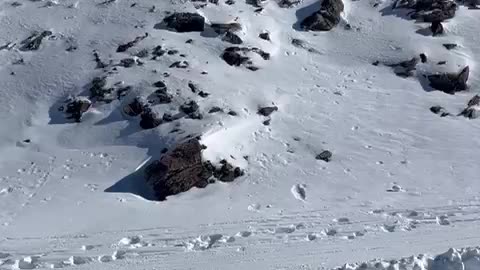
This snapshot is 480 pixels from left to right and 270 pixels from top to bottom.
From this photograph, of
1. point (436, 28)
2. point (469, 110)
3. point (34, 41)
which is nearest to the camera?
point (469, 110)

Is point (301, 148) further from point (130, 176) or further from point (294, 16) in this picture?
point (294, 16)

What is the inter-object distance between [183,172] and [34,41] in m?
6.34

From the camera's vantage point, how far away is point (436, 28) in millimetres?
19062

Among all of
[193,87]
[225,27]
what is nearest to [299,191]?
[193,87]

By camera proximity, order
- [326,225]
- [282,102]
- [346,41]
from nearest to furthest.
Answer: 1. [326,225]
2. [282,102]
3. [346,41]

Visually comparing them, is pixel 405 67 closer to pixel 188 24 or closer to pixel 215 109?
pixel 215 109

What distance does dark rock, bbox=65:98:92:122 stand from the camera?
52.1 feet

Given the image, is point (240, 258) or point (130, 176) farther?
point (130, 176)

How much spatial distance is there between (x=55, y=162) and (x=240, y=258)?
197 inches

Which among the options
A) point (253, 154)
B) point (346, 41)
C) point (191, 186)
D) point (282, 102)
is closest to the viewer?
point (191, 186)

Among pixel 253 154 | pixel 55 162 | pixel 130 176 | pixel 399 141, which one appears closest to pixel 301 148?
pixel 253 154

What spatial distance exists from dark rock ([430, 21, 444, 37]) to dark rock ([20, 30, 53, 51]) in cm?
1004

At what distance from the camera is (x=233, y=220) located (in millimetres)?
12992

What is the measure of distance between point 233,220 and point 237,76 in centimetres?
501
